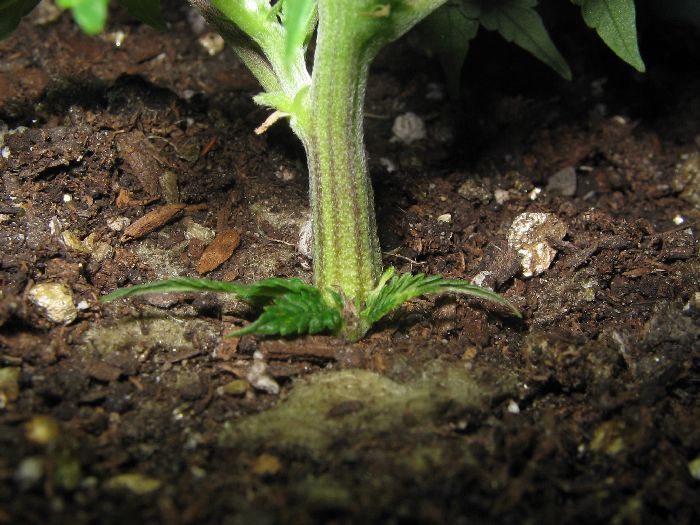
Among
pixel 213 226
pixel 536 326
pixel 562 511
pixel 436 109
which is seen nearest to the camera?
pixel 562 511

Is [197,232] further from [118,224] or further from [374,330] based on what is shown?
[374,330]

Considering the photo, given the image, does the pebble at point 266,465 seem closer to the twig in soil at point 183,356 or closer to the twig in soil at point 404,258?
the twig in soil at point 183,356

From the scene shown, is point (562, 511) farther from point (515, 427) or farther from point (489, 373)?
point (489, 373)

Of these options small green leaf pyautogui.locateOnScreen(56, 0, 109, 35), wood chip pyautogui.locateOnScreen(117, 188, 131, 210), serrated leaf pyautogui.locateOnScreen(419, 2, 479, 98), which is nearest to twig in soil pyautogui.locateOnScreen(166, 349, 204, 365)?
wood chip pyautogui.locateOnScreen(117, 188, 131, 210)

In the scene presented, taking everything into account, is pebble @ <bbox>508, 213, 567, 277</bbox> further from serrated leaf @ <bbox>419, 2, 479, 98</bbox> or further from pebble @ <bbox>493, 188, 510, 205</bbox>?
serrated leaf @ <bbox>419, 2, 479, 98</bbox>

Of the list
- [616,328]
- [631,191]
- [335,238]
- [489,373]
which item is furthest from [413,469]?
[631,191]

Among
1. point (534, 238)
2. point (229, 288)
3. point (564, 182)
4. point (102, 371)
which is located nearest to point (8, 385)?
point (102, 371)
